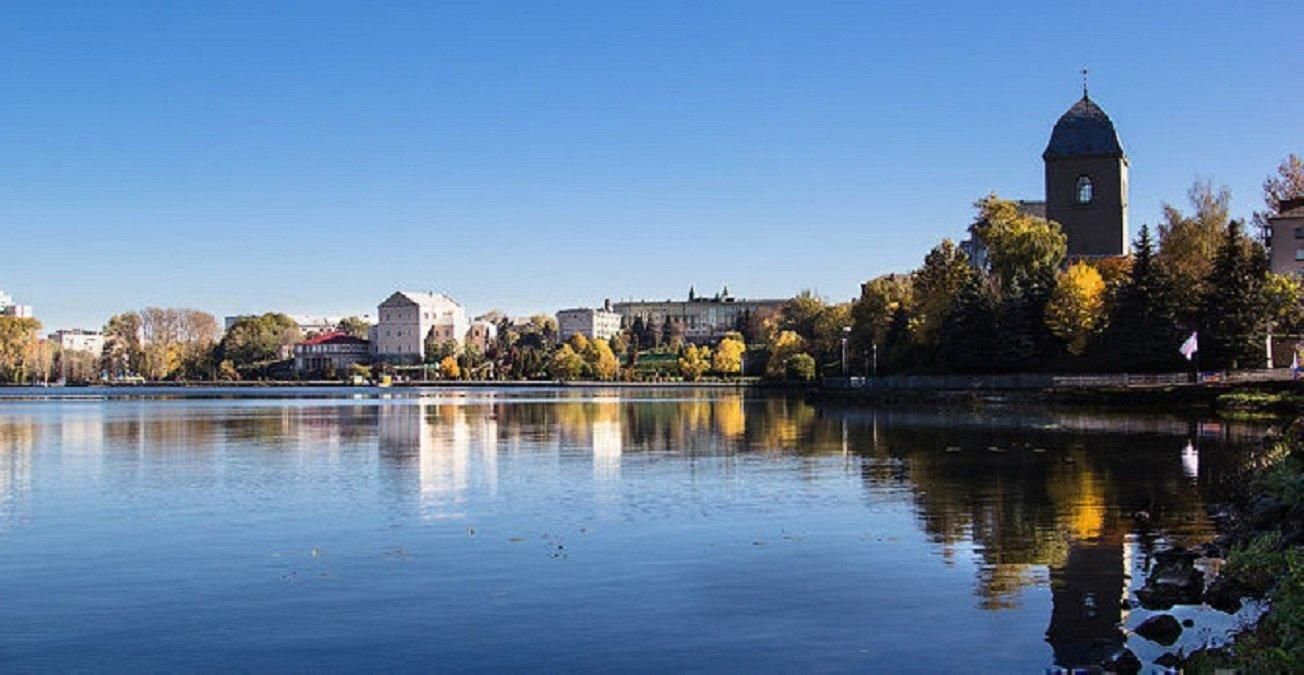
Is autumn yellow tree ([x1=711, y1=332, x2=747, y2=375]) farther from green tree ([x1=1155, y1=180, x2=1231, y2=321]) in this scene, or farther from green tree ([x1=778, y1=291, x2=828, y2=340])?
green tree ([x1=1155, y1=180, x2=1231, y2=321])

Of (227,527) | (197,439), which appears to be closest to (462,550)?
(227,527)

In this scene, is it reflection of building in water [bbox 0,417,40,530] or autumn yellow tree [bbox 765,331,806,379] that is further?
autumn yellow tree [bbox 765,331,806,379]

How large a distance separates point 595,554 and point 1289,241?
2545 inches

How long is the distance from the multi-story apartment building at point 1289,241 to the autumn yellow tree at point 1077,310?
9655mm

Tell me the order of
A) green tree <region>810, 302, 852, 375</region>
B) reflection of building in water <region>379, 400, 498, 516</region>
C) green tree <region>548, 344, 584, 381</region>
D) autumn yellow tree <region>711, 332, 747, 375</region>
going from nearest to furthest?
1. reflection of building in water <region>379, 400, 498, 516</region>
2. green tree <region>810, 302, 852, 375</region>
3. autumn yellow tree <region>711, 332, 747, 375</region>
4. green tree <region>548, 344, 584, 381</region>

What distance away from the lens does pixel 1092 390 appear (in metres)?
66.7

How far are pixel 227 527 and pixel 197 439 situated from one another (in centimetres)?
2855

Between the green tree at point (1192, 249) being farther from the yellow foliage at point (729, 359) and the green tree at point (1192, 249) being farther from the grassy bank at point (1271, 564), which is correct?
the yellow foliage at point (729, 359)

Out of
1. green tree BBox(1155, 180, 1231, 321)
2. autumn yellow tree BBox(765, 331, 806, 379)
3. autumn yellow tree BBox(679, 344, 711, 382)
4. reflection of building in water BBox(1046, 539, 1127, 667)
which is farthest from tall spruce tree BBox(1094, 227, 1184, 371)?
autumn yellow tree BBox(679, 344, 711, 382)

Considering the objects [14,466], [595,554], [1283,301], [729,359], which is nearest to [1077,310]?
[1283,301]

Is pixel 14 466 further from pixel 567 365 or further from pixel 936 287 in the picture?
pixel 567 365

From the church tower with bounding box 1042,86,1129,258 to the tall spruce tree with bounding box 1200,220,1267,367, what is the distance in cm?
2502

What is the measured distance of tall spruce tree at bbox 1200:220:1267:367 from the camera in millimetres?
65438

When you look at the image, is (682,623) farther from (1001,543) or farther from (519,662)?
(1001,543)
